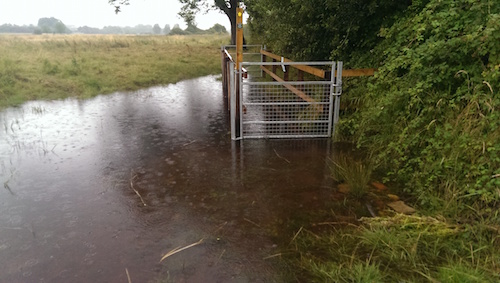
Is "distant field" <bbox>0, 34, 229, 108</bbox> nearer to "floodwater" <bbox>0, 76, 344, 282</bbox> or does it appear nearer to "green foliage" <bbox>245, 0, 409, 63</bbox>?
"floodwater" <bbox>0, 76, 344, 282</bbox>

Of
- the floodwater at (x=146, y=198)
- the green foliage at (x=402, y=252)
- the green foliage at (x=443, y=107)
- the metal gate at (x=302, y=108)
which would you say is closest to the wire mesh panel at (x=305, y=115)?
the metal gate at (x=302, y=108)

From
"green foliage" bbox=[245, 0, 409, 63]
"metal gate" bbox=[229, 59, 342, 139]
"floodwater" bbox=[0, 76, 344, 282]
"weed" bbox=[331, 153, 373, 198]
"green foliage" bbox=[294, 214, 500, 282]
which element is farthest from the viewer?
"green foliage" bbox=[245, 0, 409, 63]

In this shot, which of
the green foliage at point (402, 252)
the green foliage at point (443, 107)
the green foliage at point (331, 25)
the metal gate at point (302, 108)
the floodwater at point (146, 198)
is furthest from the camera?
the green foliage at point (331, 25)

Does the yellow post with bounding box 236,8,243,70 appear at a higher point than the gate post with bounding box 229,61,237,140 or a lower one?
higher

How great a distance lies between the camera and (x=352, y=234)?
11.0ft

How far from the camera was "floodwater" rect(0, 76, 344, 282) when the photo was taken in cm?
298

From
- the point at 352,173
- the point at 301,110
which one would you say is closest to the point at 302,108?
the point at 301,110

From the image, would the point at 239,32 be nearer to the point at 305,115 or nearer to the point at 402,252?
the point at 305,115

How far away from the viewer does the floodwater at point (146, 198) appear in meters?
2.98

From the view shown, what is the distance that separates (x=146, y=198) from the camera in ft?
13.7

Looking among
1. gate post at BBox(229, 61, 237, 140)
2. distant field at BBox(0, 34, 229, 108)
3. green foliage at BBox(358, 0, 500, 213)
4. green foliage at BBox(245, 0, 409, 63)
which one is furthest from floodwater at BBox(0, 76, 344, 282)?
distant field at BBox(0, 34, 229, 108)

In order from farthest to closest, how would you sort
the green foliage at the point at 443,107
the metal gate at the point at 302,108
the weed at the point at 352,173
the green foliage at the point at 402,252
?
the metal gate at the point at 302,108
the weed at the point at 352,173
the green foliage at the point at 443,107
the green foliage at the point at 402,252

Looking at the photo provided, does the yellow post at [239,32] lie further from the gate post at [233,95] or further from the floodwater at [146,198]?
the floodwater at [146,198]

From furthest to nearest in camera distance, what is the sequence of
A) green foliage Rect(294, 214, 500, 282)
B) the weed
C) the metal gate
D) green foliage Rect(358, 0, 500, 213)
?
1. the metal gate
2. the weed
3. green foliage Rect(358, 0, 500, 213)
4. green foliage Rect(294, 214, 500, 282)
